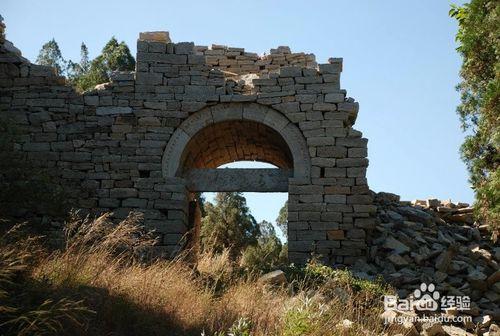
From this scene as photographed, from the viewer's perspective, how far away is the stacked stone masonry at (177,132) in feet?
36.6

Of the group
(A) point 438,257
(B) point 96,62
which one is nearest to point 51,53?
(B) point 96,62

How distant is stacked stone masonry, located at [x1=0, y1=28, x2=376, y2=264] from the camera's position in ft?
36.6

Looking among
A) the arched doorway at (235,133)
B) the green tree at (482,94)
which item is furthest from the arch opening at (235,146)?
the green tree at (482,94)

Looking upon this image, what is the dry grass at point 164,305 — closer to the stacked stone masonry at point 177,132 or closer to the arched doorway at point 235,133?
the stacked stone masonry at point 177,132

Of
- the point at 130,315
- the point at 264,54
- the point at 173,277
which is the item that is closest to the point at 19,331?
the point at 130,315

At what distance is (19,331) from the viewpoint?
5.30 metres

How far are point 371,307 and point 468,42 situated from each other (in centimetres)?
387

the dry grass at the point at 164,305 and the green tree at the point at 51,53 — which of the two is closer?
the dry grass at the point at 164,305

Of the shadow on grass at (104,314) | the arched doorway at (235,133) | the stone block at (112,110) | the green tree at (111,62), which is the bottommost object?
the shadow on grass at (104,314)

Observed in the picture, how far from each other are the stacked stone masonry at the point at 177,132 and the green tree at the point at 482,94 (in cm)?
282

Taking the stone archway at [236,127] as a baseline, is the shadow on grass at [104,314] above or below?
below

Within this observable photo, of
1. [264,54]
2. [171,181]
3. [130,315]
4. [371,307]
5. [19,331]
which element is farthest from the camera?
[264,54]

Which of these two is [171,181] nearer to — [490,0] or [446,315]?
[446,315]

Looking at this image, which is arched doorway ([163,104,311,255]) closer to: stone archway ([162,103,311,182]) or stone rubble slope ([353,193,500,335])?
stone archway ([162,103,311,182])
